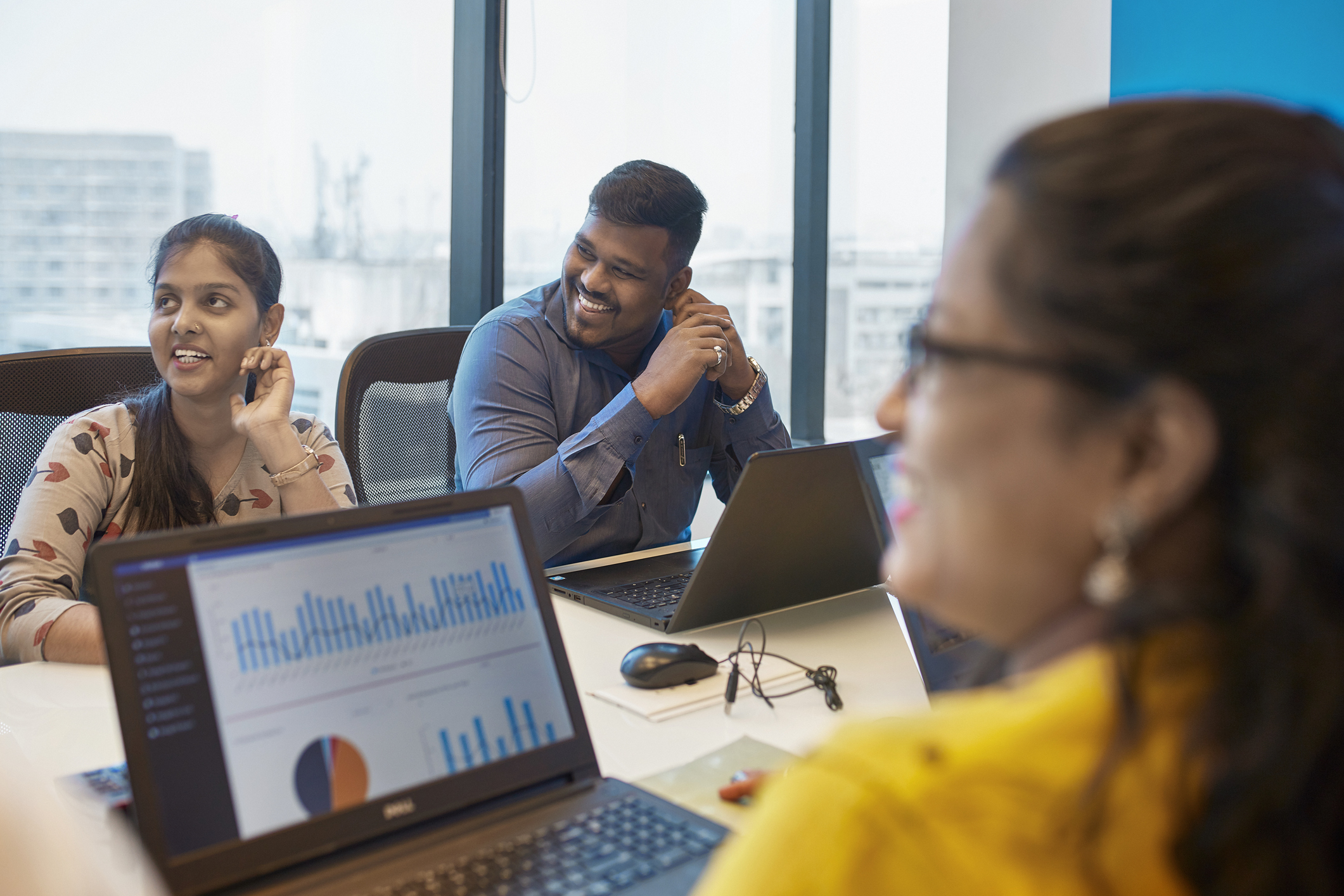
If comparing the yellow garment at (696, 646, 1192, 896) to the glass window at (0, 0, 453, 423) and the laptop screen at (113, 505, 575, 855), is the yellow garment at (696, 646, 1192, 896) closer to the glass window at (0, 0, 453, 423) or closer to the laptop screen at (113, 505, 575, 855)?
the laptop screen at (113, 505, 575, 855)

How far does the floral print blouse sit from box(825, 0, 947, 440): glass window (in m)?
2.46

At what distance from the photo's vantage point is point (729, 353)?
2.05 metres

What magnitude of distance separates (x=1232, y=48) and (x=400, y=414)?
2.64 meters

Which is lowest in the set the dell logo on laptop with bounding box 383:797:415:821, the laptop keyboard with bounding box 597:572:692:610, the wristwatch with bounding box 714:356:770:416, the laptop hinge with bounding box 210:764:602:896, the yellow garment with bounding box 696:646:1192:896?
the laptop keyboard with bounding box 597:572:692:610

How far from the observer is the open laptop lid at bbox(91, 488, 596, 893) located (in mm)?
702

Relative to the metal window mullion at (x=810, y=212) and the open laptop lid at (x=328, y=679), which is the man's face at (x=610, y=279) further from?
the metal window mullion at (x=810, y=212)

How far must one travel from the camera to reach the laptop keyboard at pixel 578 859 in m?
0.72

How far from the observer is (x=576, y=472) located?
5.86ft

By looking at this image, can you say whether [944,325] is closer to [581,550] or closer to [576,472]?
[576,472]

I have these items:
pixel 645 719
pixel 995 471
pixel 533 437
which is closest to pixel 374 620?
pixel 645 719

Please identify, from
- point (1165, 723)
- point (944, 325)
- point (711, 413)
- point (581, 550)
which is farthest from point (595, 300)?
point (1165, 723)

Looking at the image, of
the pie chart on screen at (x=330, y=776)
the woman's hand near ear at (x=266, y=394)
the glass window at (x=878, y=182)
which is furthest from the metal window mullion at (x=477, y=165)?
the pie chart on screen at (x=330, y=776)

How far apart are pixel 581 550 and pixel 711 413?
0.46 meters

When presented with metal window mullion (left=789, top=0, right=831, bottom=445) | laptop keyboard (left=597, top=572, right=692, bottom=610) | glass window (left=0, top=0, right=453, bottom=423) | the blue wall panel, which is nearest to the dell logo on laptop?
laptop keyboard (left=597, top=572, right=692, bottom=610)
